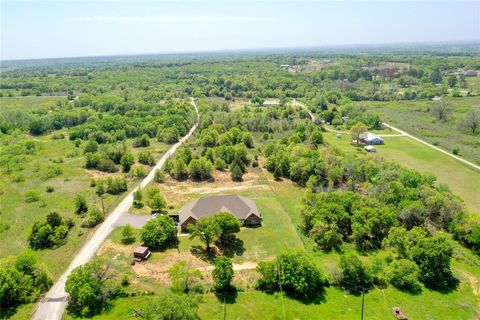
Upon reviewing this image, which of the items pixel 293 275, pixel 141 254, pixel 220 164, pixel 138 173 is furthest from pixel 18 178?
pixel 293 275

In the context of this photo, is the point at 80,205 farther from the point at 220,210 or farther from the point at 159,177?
the point at 220,210

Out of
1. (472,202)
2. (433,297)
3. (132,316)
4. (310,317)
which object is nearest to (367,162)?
(472,202)

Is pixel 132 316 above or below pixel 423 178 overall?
below

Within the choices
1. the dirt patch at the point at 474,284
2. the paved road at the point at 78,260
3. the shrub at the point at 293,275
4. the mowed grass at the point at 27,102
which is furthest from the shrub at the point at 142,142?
the dirt patch at the point at 474,284

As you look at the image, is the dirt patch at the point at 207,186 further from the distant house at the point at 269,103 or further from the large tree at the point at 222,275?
the distant house at the point at 269,103

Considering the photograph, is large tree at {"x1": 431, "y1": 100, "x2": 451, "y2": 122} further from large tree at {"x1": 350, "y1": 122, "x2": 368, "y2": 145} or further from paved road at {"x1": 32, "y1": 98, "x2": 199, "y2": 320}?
paved road at {"x1": 32, "y1": 98, "x2": 199, "y2": 320}

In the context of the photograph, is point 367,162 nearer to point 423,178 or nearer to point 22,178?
point 423,178

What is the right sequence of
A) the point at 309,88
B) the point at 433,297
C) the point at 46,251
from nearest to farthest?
the point at 433,297, the point at 46,251, the point at 309,88
